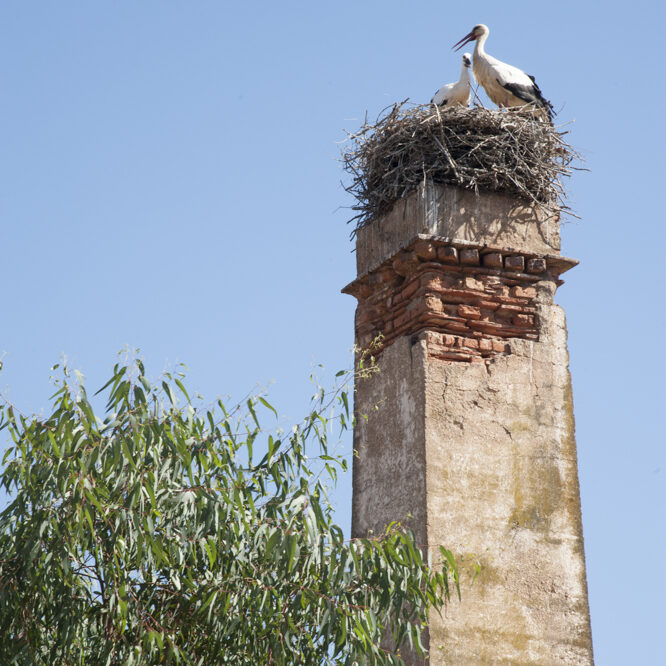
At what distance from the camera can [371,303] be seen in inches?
289

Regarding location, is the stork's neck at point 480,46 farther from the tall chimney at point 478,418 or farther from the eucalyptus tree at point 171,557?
the eucalyptus tree at point 171,557

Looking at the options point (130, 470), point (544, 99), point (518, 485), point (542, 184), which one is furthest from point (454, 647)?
point (544, 99)

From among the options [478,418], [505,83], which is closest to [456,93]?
[505,83]

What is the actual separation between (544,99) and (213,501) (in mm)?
4955

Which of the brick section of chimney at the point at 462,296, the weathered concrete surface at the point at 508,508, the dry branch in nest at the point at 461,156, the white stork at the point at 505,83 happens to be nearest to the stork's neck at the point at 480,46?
the white stork at the point at 505,83

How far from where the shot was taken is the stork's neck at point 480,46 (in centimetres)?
965

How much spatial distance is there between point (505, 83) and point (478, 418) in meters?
3.57

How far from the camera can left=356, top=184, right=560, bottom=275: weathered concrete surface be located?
6.98 metres

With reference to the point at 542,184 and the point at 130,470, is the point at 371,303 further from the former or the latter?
the point at 130,470

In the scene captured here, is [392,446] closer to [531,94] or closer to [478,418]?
[478,418]

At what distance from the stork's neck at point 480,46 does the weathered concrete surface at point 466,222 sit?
9.14 feet

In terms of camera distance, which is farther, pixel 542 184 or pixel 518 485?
pixel 542 184

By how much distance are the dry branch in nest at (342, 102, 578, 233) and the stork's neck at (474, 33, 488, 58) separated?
5.95ft

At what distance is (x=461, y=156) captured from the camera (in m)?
7.34
